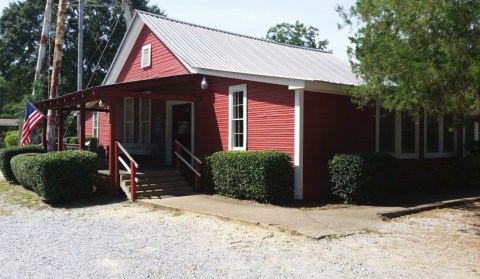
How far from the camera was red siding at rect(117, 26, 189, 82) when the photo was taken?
1555cm

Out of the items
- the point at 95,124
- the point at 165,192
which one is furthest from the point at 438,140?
the point at 95,124

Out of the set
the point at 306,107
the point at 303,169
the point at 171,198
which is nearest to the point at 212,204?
the point at 171,198

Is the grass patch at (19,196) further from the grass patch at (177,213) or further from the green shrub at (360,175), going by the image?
the green shrub at (360,175)

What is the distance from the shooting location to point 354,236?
297 inches

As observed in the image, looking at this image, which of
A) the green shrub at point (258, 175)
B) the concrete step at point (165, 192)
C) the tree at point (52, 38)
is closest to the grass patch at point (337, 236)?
the green shrub at point (258, 175)

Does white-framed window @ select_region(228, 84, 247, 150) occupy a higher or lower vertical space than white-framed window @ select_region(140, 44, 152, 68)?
lower

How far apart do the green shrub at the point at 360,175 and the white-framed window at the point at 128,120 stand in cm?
921

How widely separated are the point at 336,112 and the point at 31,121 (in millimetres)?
10817

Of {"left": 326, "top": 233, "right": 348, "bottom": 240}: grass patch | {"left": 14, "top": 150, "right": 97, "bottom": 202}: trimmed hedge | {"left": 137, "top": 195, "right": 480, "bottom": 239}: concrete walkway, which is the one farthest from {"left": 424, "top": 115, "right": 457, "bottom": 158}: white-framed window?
{"left": 14, "top": 150, "right": 97, "bottom": 202}: trimmed hedge

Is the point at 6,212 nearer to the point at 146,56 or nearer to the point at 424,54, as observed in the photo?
the point at 146,56

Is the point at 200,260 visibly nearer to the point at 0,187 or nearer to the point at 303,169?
the point at 303,169

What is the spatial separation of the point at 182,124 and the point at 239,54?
3.07 meters

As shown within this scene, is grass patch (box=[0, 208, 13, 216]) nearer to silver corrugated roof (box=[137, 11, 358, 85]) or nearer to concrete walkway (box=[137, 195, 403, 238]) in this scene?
concrete walkway (box=[137, 195, 403, 238])

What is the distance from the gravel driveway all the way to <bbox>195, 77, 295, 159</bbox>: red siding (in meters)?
3.26
